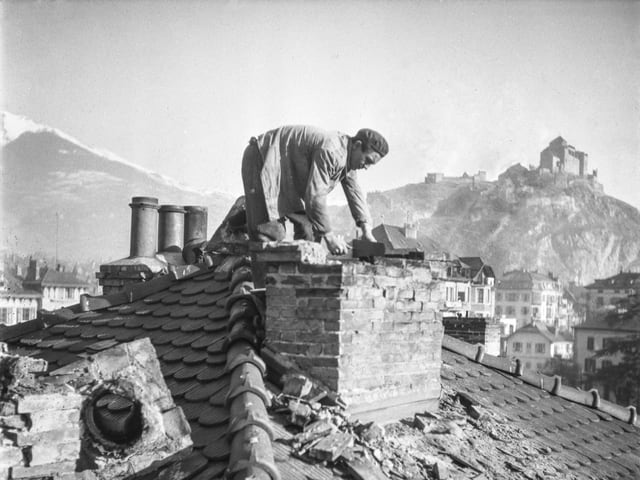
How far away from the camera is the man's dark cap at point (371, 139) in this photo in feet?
18.0

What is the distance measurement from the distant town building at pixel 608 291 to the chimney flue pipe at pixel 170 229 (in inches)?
2596

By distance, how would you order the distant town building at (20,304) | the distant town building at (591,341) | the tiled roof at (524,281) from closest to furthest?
the distant town building at (20,304)
the distant town building at (591,341)
the tiled roof at (524,281)

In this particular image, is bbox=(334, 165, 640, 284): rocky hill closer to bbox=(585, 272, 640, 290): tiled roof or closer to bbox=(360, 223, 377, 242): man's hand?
bbox=(585, 272, 640, 290): tiled roof

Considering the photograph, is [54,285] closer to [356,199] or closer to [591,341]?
[356,199]

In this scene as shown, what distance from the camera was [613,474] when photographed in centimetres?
611

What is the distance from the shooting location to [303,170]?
567 cm

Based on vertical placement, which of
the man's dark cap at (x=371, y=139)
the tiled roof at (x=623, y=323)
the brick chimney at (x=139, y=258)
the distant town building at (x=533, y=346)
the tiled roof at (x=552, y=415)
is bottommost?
the distant town building at (x=533, y=346)

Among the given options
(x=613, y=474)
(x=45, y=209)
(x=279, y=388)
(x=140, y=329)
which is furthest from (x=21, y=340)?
(x=45, y=209)

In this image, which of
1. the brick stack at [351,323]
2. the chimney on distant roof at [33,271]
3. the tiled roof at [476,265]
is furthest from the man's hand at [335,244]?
the tiled roof at [476,265]

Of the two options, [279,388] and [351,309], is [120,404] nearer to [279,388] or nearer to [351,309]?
[279,388]

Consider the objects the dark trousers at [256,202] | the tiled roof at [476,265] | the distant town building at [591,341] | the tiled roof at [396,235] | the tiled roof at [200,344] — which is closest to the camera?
the tiled roof at [200,344]

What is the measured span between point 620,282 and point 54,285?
6029 centimetres

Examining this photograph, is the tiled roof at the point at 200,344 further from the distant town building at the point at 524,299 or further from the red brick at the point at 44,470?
the distant town building at the point at 524,299

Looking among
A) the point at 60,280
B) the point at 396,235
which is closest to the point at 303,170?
the point at 60,280
